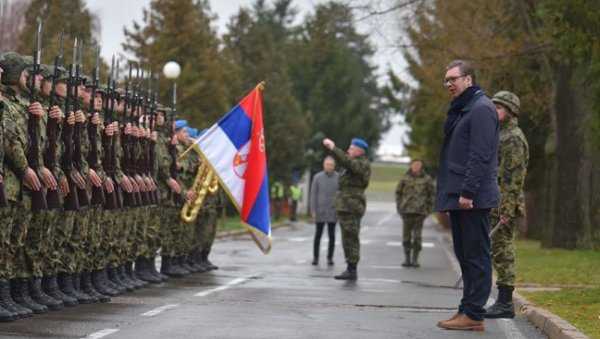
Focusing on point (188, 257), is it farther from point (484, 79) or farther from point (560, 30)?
point (484, 79)

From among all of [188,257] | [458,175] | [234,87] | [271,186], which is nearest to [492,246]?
[458,175]

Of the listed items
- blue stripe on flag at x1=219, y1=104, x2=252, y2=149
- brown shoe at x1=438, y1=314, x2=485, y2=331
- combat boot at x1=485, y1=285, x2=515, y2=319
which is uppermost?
blue stripe on flag at x1=219, y1=104, x2=252, y2=149

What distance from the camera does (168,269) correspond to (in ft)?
58.5

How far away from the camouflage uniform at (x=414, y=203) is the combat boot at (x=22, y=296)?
1295 cm

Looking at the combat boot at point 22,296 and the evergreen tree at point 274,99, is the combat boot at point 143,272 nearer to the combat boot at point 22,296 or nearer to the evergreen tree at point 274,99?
the combat boot at point 22,296

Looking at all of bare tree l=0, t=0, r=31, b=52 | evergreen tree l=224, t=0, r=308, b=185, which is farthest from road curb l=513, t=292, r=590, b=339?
evergreen tree l=224, t=0, r=308, b=185

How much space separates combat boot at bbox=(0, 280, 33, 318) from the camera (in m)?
11.4

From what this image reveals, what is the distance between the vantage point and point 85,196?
1313 centimetres

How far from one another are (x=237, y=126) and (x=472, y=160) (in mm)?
7989

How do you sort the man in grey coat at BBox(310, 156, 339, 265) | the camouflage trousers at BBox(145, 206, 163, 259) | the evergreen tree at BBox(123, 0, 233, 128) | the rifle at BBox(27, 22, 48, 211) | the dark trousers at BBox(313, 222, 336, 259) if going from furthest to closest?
1. the evergreen tree at BBox(123, 0, 233, 128)
2. the man in grey coat at BBox(310, 156, 339, 265)
3. the dark trousers at BBox(313, 222, 336, 259)
4. the camouflage trousers at BBox(145, 206, 163, 259)
5. the rifle at BBox(27, 22, 48, 211)

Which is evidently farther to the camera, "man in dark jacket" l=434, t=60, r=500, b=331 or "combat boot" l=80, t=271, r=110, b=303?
"combat boot" l=80, t=271, r=110, b=303

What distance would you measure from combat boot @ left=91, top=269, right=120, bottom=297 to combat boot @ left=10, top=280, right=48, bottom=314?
2069 mm

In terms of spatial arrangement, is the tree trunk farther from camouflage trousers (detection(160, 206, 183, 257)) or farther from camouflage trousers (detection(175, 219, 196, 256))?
camouflage trousers (detection(160, 206, 183, 257))

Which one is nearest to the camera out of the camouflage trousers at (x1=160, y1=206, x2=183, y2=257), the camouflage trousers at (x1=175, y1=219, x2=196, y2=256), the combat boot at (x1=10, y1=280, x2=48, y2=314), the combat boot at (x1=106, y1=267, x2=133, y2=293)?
the combat boot at (x1=10, y1=280, x2=48, y2=314)
